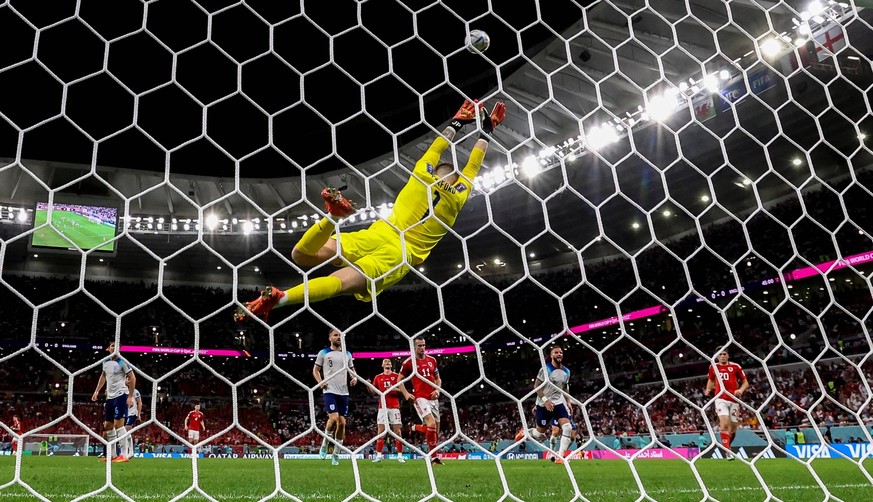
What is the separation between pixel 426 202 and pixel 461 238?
2.72ft

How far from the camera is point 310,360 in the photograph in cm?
2145

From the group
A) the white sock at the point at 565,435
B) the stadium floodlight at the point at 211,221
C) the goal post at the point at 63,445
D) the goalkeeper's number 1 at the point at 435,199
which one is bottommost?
the goal post at the point at 63,445

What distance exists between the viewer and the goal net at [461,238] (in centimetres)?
275

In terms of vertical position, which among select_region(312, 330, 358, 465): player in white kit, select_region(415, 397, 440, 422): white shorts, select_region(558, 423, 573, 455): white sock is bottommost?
select_region(558, 423, 573, 455): white sock

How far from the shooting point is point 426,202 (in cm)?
312

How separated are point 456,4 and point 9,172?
43.8 ft

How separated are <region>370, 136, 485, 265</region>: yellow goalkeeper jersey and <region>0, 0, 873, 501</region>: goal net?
0.31ft

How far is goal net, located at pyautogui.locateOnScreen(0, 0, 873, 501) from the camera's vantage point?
108 inches

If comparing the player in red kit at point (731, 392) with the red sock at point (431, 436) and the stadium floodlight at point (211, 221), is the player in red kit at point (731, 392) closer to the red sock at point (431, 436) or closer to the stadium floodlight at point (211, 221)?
the red sock at point (431, 436)

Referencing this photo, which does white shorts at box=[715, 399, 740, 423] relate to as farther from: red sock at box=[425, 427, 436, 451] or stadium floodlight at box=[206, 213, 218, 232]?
stadium floodlight at box=[206, 213, 218, 232]

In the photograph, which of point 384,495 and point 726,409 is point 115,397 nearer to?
point 384,495

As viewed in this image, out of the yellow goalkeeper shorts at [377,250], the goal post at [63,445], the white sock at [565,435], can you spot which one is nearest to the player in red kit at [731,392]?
the white sock at [565,435]

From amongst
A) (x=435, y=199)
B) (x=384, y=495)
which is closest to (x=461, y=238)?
(x=435, y=199)

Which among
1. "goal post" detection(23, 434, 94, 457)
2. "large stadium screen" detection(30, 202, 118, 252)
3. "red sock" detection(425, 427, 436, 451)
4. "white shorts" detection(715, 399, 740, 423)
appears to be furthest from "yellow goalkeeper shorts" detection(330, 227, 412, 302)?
"goal post" detection(23, 434, 94, 457)
